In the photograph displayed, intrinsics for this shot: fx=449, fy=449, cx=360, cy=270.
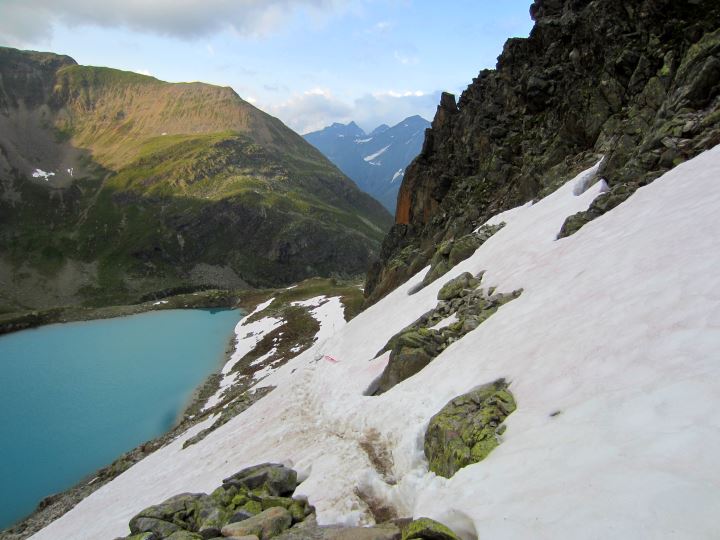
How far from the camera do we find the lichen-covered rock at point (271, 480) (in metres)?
14.2

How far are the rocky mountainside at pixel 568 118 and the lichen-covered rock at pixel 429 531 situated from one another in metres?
16.3

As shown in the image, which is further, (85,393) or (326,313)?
(326,313)

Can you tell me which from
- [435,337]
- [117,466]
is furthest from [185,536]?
[117,466]

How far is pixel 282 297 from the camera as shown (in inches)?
4884

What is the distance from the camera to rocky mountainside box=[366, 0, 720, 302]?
21281 millimetres

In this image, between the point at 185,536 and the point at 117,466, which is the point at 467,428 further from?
the point at 117,466

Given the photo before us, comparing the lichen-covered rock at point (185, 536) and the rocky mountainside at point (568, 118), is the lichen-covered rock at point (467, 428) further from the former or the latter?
the rocky mountainside at point (568, 118)

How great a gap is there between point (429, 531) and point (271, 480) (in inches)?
307

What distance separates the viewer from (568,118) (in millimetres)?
34844

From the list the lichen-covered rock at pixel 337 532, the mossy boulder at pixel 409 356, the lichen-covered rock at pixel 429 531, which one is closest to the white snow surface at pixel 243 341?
the mossy boulder at pixel 409 356

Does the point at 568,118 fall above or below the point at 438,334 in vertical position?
above

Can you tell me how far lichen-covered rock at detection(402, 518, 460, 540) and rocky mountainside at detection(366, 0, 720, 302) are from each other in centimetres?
1632

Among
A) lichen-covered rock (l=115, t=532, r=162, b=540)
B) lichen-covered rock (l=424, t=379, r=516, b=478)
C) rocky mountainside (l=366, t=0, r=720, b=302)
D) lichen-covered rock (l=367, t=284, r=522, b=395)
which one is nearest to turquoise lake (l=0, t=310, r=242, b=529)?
rocky mountainside (l=366, t=0, r=720, b=302)

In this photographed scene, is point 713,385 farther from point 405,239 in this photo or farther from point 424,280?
point 405,239
